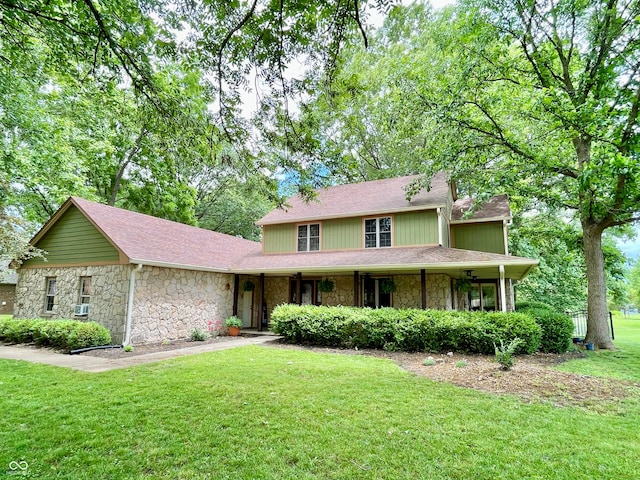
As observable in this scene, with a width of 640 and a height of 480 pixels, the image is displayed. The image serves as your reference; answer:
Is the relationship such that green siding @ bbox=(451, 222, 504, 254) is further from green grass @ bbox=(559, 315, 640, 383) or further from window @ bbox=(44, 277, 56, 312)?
window @ bbox=(44, 277, 56, 312)

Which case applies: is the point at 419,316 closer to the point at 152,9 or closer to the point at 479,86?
the point at 479,86

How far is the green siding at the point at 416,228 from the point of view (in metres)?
12.4

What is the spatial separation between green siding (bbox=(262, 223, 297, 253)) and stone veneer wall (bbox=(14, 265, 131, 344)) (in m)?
6.27

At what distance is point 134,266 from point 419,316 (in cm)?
832

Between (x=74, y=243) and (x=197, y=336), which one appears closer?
(x=74, y=243)

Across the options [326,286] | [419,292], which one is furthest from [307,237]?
[419,292]

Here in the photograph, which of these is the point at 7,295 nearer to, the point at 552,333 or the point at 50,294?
the point at 50,294

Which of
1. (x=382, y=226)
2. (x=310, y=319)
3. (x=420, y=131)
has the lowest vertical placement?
(x=310, y=319)

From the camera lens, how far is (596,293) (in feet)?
35.9

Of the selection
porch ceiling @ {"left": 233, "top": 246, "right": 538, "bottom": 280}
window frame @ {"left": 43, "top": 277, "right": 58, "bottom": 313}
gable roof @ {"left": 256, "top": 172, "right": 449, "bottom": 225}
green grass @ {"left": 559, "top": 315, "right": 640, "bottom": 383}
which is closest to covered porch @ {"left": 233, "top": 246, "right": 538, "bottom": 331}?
porch ceiling @ {"left": 233, "top": 246, "right": 538, "bottom": 280}

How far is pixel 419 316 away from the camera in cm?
948

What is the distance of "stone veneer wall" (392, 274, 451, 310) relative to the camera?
12586mm

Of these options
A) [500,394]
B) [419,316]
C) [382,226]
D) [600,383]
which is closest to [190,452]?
[500,394]

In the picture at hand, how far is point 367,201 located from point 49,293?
12.0 m
